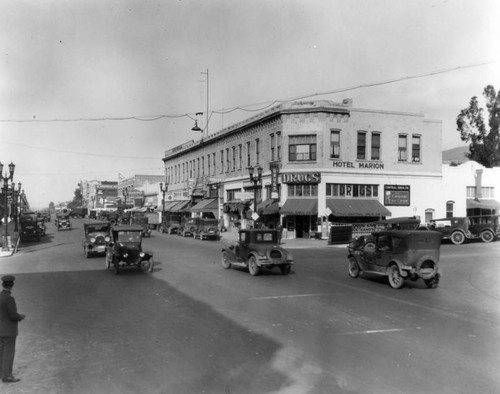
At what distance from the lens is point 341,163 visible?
118ft

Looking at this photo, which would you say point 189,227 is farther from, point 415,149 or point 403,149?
point 415,149

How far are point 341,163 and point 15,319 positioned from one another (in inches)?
1259

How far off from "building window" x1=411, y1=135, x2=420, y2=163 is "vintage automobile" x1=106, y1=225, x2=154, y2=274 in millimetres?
27596

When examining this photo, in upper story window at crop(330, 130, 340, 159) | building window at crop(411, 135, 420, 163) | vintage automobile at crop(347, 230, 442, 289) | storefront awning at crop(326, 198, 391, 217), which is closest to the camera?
vintage automobile at crop(347, 230, 442, 289)

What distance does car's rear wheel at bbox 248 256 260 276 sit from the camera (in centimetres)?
1625

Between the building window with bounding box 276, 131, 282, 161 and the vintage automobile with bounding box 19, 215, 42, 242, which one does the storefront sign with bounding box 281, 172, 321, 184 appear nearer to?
the building window with bounding box 276, 131, 282, 161

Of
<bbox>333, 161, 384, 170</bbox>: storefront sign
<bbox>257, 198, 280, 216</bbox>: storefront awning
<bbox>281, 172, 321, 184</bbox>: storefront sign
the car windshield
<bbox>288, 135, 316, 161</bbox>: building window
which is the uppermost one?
<bbox>288, 135, 316, 161</bbox>: building window

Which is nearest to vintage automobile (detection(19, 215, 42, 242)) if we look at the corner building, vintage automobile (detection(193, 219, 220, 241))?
vintage automobile (detection(193, 219, 220, 241))

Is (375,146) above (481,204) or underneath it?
above

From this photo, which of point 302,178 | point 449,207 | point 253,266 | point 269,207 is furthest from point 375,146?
point 253,266

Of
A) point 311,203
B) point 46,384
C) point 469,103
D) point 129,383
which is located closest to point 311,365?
point 129,383

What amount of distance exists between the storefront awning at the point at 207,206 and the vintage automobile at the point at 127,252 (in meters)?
31.3

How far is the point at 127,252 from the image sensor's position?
1678 centimetres

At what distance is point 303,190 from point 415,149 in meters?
10.7
